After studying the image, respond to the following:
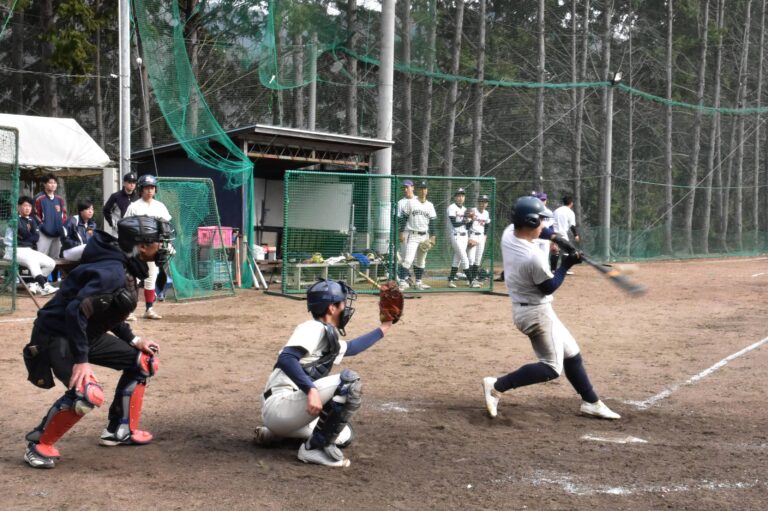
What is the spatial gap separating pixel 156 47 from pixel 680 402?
1024 cm

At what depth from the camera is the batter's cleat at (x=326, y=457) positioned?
465 cm

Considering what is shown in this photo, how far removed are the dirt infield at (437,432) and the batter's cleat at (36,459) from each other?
5cm

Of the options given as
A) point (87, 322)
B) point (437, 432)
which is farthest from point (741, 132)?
point (87, 322)

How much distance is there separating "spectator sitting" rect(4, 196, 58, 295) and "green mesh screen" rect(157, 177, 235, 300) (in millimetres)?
1928

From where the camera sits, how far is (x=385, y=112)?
52.2 feet

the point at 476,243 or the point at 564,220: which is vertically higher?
the point at 564,220

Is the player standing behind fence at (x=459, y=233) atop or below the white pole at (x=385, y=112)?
below

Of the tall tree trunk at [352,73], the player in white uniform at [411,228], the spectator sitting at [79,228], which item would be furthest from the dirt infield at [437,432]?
the tall tree trunk at [352,73]

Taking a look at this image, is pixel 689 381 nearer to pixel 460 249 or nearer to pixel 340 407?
pixel 340 407

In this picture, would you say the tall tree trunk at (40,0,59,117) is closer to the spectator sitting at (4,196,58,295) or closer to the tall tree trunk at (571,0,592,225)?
the spectator sitting at (4,196,58,295)

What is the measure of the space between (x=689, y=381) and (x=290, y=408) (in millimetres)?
4179

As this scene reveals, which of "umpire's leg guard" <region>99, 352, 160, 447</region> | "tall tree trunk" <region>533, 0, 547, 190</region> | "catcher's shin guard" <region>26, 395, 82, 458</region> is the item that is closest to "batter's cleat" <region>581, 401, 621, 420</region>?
"umpire's leg guard" <region>99, 352, 160, 447</region>

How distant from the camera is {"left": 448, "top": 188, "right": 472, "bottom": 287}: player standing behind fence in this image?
1540cm

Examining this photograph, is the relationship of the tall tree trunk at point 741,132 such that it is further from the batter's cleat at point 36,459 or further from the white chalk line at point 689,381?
the batter's cleat at point 36,459
